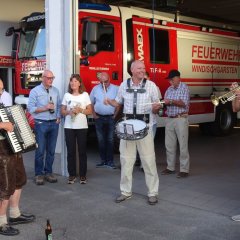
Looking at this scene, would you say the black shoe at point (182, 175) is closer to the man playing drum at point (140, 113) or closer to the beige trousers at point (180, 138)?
the beige trousers at point (180, 138)

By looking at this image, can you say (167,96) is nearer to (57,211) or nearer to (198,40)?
(57,211)

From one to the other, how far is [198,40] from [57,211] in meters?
7.54

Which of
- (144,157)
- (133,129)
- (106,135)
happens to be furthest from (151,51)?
(133,129)

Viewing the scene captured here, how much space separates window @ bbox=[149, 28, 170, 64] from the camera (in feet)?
34.4

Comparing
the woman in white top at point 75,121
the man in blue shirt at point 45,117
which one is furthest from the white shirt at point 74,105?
the man in blue shirt at point 45,117

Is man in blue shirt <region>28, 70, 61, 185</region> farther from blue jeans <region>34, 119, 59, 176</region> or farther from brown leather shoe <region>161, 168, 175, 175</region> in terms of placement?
brown leather shoe <region>161, 168, 175, 175</region>

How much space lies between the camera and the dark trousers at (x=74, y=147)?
7.22 meters

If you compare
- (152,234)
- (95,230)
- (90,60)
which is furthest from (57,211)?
(90,60)

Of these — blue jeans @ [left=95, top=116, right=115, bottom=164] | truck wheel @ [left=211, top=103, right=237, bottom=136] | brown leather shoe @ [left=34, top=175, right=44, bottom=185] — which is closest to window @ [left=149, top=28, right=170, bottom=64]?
blue jeans @ [left=95, top=116, right=115, bottom=164]

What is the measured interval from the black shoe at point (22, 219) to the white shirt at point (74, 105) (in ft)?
6.79

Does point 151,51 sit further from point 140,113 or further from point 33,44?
point 140,113

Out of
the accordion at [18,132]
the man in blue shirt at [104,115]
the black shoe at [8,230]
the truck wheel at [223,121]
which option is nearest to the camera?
the accordion at [18,132]

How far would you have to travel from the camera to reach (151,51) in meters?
10.5

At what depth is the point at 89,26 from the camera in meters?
9.17
